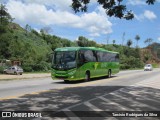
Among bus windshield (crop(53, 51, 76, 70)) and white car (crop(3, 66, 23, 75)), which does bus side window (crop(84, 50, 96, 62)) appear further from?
white car (crop(3, 66, 23, 75))

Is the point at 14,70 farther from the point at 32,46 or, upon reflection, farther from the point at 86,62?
the point at 32,46

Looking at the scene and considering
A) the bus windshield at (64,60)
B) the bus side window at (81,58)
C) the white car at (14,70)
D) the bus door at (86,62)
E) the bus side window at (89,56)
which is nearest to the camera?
the bus windshield at (64,60)

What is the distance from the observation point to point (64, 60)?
28906mm

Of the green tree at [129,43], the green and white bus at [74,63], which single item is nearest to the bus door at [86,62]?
the green and white bus at [74,63]

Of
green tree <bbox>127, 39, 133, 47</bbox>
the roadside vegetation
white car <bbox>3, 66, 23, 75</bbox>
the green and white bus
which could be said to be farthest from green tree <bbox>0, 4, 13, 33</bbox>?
green tree <bbox>127, 39, 133, 47</bbox>

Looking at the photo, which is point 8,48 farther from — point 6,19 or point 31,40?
point 31,40

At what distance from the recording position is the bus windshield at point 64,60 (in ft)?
93.9

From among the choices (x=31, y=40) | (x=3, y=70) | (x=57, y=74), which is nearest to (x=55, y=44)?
(x=31, y=40)

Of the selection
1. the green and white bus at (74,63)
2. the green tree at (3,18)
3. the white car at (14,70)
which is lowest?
the white car at (14,70)

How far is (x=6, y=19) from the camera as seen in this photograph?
69.1m

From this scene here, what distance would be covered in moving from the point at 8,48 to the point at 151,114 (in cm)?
6396

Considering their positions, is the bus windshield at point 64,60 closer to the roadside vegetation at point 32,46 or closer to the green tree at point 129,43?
the roadside vegetation at point 32,46

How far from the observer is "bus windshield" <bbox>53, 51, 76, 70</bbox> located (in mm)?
28625

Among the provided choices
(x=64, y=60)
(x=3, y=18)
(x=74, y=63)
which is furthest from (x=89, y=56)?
(x=3, y=18)
